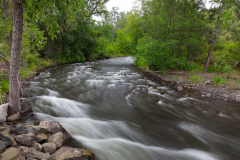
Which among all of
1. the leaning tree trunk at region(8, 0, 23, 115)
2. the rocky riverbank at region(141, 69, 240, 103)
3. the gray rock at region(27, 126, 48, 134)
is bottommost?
the rocky riverbank at region(141, 69, 240, 103)

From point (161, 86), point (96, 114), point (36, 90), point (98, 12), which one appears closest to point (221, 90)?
point (161, 86)

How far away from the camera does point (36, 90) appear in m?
9.60

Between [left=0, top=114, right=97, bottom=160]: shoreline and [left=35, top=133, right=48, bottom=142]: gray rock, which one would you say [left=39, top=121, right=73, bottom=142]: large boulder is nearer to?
[left=0, top=114, right=97, bottom=160]: shoreline

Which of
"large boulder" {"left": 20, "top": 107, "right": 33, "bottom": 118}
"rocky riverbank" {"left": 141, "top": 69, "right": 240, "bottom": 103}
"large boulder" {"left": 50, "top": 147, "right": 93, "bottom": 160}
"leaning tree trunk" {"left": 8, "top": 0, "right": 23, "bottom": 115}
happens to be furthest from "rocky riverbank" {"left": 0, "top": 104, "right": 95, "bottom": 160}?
"rocky riverbank" {"left": 141, "top": 69, "right": 240, "bottom": 103}

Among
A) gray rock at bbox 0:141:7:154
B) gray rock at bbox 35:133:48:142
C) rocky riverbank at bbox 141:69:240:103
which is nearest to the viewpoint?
gray rock at bbox 0:141:7:154

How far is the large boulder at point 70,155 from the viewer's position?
138 inches

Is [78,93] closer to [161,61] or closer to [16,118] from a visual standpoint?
[16,118]

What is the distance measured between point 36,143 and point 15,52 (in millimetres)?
2677

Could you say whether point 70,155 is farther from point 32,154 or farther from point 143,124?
point 143,124

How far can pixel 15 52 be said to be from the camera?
4473 millimetres

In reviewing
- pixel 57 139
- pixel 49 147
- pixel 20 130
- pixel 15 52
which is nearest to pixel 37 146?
pixel 49 147

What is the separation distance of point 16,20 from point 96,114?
4.83 meters

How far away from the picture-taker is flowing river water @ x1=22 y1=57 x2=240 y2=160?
4879 millimetres

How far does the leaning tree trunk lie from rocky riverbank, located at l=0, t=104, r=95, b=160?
1.23ft
